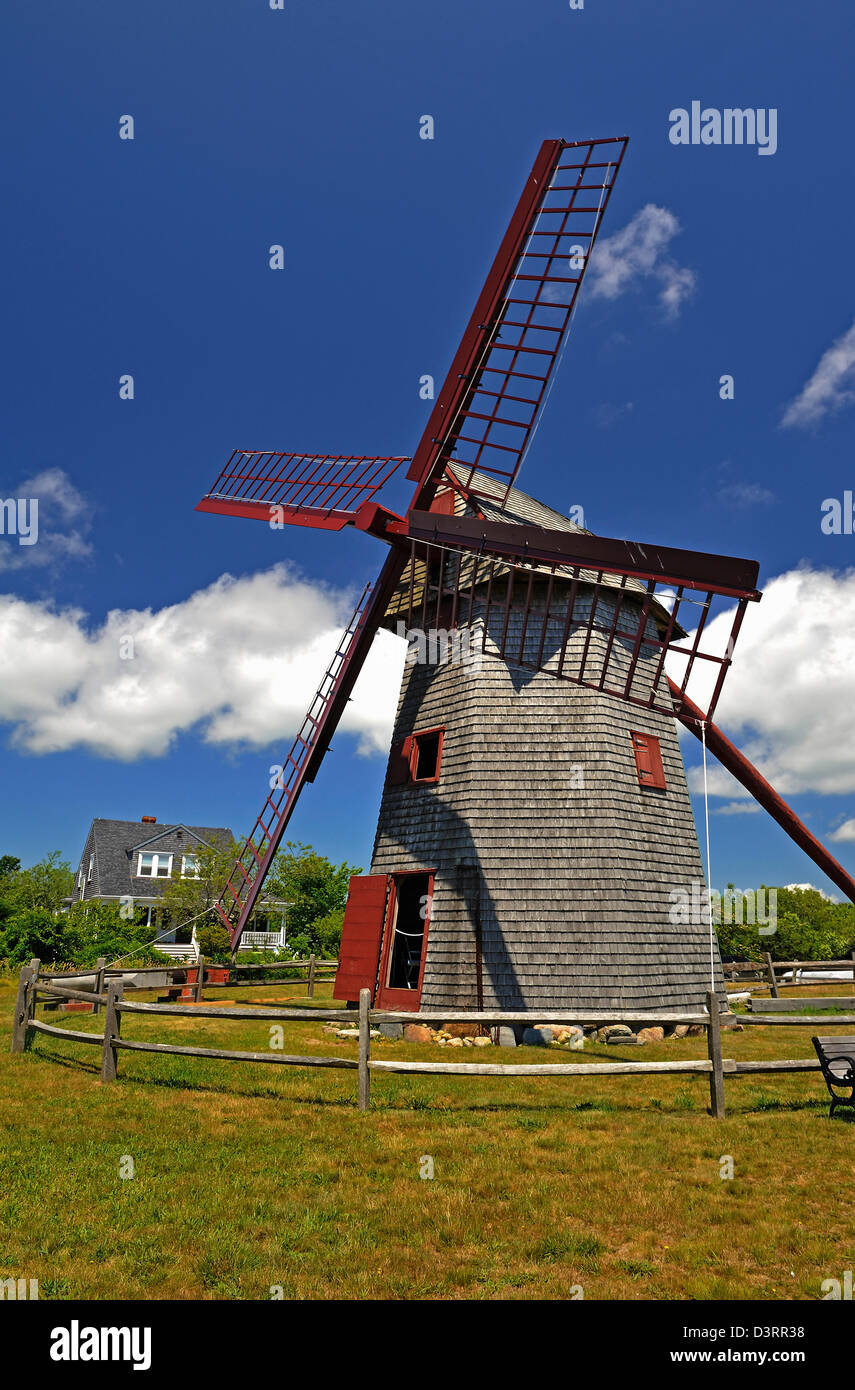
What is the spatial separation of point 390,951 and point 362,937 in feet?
2.09

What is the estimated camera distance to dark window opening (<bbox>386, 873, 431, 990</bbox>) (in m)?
17.4

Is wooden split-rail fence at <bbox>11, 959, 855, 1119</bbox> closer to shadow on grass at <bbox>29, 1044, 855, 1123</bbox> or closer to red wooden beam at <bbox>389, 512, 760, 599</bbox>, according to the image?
shadow on grass at <bbox>29, 1044, 855, 1123</bbox>

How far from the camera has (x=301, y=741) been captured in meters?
18.2

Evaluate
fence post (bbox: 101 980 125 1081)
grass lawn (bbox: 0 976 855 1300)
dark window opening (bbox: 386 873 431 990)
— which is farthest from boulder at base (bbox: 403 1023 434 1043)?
fence post (bbox: 101 980 125 1081)

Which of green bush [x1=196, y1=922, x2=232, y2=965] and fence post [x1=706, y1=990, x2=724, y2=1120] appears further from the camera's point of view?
green bush [x1=196, y1=922, x2=232, y2=965]

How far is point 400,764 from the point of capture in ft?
57.3

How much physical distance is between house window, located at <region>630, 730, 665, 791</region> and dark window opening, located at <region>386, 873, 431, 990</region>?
4.91 metres

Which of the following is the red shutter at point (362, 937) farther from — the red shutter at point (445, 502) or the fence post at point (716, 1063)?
the fence post at point (716, 1063)

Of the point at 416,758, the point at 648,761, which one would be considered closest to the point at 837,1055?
the point at 648,761

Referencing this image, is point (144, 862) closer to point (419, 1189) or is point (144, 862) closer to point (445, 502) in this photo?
point (445, 502)

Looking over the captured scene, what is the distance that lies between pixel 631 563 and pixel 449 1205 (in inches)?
328

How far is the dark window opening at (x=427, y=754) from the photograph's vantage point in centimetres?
1680
